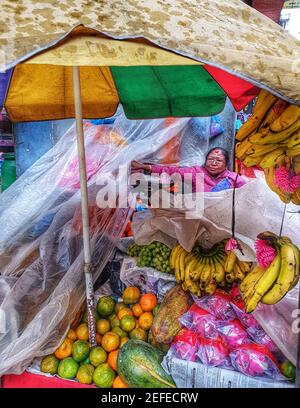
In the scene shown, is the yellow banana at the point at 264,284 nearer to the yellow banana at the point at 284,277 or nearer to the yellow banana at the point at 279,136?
the yellow banana at the point at 284,277

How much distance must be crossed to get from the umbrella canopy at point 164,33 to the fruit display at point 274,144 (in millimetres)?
290

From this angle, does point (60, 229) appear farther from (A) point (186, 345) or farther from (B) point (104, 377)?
(A) point (186, 345)

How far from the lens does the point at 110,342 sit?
2.53 meters

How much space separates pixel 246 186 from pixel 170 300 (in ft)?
3.46

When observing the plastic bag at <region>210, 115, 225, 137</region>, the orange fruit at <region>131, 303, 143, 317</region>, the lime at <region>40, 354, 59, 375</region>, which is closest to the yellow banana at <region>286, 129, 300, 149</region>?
the orange fruit at <region>131, 303, 143, 317</region>

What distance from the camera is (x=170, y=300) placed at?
8.64 feet

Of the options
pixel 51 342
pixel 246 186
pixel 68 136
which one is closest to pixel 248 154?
pixel 246 186

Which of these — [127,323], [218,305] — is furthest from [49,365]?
[218,305]

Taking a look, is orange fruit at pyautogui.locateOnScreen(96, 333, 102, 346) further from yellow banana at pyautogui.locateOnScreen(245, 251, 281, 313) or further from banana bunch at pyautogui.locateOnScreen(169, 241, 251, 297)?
Result: yellow banana at pyautogui.locateOnScreen(245, 251, 281, 313)

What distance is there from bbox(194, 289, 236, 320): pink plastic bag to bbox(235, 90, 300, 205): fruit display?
2.79 feet

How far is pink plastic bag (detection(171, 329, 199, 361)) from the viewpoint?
89.3 inches

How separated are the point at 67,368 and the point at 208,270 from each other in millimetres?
1199

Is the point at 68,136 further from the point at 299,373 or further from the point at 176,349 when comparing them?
the point at 299,373

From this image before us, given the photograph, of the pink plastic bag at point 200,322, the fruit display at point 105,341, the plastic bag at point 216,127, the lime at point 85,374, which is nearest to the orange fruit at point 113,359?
the fruit display at point 105,341
